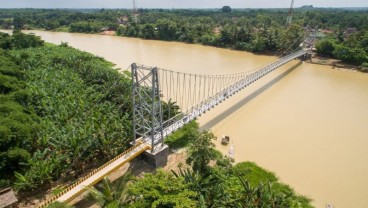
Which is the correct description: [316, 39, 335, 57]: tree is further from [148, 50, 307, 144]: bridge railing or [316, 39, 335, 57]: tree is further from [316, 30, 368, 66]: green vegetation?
[148, 50, 307, 144]: bridge railing

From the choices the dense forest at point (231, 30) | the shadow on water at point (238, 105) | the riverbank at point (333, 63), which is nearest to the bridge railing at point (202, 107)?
the shadow on water at point (238, 105)

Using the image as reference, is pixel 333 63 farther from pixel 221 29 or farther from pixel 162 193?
pixel 162 193

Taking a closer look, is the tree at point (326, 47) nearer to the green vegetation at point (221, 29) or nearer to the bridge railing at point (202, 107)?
the green vegetation at point (221, 29)

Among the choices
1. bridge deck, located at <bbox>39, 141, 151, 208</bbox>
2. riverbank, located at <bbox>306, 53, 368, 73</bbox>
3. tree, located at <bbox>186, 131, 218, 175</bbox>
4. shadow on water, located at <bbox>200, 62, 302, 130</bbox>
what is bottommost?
shadow on water, located at <bbox>200, 62, 302, 130</bbox>

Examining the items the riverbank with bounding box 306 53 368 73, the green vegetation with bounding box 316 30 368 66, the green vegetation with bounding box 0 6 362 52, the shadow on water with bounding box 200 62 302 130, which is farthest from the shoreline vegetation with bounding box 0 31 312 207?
the green vegetation with bounding box 0 6 362 52

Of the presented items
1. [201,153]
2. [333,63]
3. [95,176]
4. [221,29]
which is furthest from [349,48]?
[95,176]

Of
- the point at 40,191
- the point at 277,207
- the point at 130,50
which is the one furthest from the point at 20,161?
the point at 130,50
